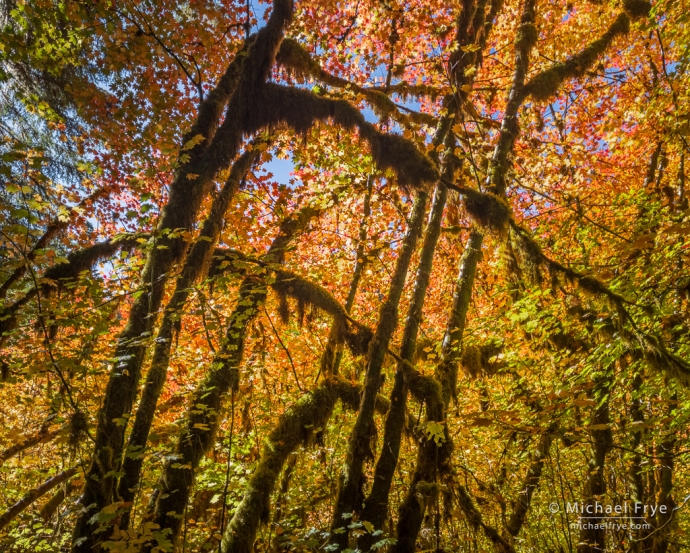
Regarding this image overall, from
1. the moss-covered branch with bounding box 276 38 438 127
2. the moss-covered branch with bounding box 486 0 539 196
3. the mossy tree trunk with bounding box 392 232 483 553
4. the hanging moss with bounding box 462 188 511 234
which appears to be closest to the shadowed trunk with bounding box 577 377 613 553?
the mossy tree trunk with bounding box 392 232 483 553

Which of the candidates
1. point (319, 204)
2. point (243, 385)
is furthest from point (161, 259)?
point (319, 204)

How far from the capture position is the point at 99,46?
10016 millimetres

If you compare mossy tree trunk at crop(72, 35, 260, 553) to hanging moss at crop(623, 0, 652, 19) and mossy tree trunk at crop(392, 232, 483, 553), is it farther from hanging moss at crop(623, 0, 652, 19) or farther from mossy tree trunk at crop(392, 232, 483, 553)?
hanging moss at crop(623, 0, 652, 19)

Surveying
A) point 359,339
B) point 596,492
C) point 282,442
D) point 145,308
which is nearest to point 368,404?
point 359,339

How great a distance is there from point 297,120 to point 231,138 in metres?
1.05

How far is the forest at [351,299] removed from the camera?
4.45 meters

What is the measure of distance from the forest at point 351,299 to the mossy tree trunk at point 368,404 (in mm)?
30

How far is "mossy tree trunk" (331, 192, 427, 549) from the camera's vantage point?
15.7ft

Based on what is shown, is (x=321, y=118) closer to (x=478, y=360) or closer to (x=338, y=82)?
(x=338, y=82)

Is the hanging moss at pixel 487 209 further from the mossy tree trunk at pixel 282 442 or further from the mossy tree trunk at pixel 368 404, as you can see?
the mossy tree trunk at pixel 282 442

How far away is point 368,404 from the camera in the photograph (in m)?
5.21

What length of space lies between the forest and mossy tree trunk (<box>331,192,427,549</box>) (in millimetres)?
30

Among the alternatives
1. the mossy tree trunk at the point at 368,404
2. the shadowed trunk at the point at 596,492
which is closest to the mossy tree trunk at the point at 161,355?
the mossy tree trunk at the point at 368,404

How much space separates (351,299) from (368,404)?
3512mm
